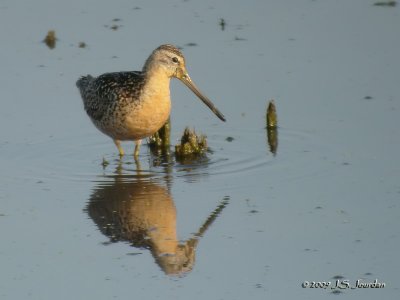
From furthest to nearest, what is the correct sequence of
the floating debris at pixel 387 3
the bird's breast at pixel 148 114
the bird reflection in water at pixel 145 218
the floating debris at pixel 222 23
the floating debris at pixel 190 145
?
the floating debris at pixel 387 3, the floating debris at pixel 222 23, the floating debris at pixel 190 145, the bird's breast at pixel 148 114, the bird reflection in water at pixel 145 218

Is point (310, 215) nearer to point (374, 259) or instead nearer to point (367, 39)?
point (374, 259)

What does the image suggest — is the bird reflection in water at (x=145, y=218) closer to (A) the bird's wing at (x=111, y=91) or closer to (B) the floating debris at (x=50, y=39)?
(A) the bird's wing at (x=111, y=91)

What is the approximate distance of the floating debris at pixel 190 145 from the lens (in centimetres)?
1195

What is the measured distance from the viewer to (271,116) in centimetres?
1246

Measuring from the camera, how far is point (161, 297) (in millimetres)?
8789

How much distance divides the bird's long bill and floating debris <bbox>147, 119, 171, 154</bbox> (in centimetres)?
38

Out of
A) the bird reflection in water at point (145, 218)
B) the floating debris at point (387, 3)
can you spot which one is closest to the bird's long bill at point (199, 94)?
the bird reflection in water at point (145, 218)

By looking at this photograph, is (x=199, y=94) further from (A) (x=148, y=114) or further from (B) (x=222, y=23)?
(B) (x=222, y=23)

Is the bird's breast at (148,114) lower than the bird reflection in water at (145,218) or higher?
higher

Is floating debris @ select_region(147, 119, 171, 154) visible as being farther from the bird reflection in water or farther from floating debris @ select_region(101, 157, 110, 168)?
the bird reflection in water

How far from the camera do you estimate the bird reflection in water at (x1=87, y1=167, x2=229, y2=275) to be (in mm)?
9531

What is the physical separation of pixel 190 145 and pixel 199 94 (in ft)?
2.13

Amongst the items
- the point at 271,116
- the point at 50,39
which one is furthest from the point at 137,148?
the point at 50,39

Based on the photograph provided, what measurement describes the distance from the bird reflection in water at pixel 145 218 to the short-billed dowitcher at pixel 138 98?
22.4 inches
